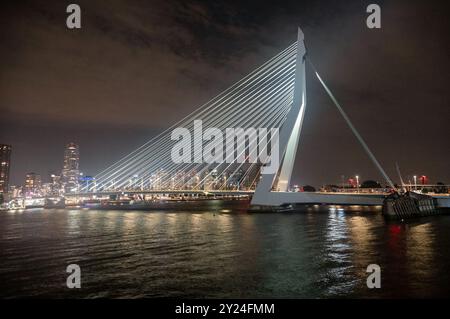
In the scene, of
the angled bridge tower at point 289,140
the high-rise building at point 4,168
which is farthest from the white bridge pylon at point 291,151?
the high-rise building at point 4,168

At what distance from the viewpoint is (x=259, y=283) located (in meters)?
10.2

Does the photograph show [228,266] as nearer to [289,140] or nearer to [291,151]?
[291,151]

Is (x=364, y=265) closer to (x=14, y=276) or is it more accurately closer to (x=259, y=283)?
(x=259, y=283)

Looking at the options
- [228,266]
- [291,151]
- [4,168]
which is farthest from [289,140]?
[4,168]

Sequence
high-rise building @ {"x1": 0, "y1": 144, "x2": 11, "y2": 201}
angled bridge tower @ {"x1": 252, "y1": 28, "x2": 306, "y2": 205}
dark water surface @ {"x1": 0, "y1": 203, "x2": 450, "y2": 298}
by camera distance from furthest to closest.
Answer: high-rise building @ {"x1": 0, "y1": 144, "x2": 11, "y2": 201}
angled bridge tower @ {"x1": 252, "y1": 28, "x2": 306, "y2": 205}
dark water surface @ {"x1": 0, "y1": 203, "x2": 450, "y2": 298}

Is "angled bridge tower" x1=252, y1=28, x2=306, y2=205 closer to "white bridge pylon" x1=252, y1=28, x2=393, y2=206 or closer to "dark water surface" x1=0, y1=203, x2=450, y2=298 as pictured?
"white bridge pylon" x1=252, y1=28, x2=393, y2=206

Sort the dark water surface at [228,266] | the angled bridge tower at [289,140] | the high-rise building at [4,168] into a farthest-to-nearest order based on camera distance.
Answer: the high-rise building at [4,168] < the angled bridge tower at [289,140] < the dark water surface at [228,266]

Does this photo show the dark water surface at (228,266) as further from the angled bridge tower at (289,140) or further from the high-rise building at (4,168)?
the high-rise building at (4,168)

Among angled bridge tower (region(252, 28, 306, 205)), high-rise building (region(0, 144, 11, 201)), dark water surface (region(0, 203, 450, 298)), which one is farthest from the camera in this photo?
high-rise building (region(0, 144, 11, 201))

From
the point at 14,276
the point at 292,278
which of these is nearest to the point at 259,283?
the point at 292,278

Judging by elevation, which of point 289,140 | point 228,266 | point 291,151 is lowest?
point 228,266

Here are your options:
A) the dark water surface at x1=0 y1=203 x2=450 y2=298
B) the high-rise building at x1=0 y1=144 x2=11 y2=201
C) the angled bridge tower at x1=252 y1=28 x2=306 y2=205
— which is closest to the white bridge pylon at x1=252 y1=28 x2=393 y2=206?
the angled bridge tower at x1=252 y1=28 x2=306 y2=205

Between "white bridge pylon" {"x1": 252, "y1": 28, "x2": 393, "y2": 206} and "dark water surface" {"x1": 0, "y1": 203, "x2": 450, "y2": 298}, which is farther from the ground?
"white bridge pylon" {"x1": 252, "y1": 28, "x2": 393, "y2": 206}
